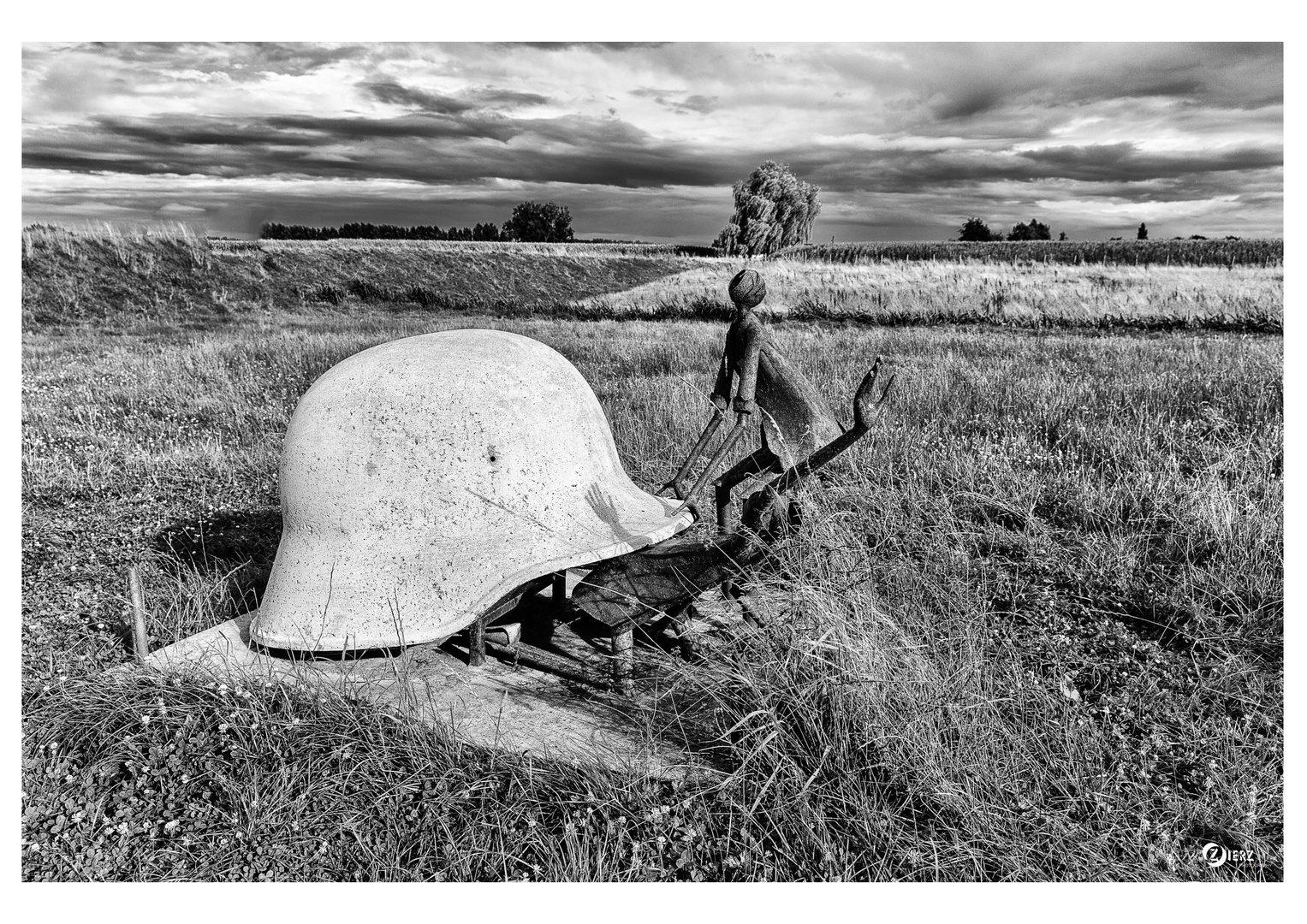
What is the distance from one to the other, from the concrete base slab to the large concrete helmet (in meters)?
0.21

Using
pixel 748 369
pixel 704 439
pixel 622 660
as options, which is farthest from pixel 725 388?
pixel 622 660

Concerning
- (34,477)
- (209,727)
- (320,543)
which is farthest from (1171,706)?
(34,477)

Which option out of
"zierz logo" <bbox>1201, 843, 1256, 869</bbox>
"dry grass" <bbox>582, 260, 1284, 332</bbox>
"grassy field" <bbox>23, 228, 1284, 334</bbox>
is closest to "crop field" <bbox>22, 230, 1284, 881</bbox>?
"zierz logo" <bbox>1201, 843, 1256, 869</bbox>

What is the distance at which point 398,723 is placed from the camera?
Result: 319 cm

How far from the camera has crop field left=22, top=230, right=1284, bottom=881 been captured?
9.04ft

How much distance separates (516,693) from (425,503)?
34.8 inches

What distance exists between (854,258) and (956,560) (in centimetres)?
2114

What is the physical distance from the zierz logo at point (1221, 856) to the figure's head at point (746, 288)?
2450 millimetres

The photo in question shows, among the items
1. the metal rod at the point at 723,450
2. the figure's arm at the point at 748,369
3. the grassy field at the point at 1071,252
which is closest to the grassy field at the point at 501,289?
the grassy field at the point at 1071,252

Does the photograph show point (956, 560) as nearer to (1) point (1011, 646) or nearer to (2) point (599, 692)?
(1) point (1011, 646)

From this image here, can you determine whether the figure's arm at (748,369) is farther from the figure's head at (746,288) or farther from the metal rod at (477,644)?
the metal rod at (477,644)

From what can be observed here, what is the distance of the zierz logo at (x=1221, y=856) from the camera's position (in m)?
2.67

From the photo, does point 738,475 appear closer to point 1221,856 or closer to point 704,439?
point 704,439

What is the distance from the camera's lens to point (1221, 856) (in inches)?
106
